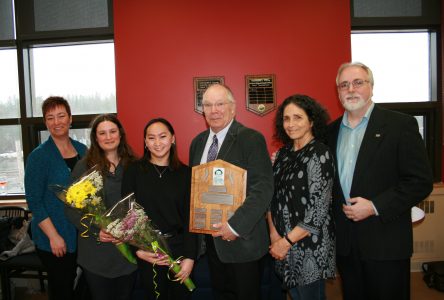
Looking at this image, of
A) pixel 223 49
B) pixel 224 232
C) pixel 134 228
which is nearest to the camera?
pixel 134 228

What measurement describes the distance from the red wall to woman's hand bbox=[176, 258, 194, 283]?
1.99 metres

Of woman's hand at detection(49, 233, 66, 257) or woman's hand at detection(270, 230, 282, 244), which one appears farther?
woman's hand at detection(49, 233, 66, 257)

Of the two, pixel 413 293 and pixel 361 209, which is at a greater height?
pixel 361 209

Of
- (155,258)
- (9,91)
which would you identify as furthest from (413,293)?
(9,91)

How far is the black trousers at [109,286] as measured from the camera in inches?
75.7

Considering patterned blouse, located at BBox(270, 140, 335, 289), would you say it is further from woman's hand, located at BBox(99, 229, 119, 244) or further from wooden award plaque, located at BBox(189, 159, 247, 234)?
woman's hand, located at BBox(99, 229, 119, 244)

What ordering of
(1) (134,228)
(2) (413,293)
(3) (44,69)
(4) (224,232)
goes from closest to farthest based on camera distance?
(1) (134,228) < (4) (224,232) < (2) (413,293) < (3) (44,69)

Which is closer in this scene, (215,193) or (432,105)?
(215,193)

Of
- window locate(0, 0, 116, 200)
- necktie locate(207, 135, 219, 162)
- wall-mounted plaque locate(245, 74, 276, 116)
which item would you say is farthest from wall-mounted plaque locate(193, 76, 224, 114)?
necktie locate(207, 135, 219, 162)

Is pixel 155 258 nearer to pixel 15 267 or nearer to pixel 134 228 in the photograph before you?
pixel 134 228

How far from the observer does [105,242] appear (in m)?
1.91

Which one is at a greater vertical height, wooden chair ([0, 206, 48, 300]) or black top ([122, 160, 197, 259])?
black top ([122, 160, 197, 259])

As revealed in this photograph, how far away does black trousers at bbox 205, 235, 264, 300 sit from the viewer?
1.84 metres

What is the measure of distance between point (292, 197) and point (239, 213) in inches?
12.5
